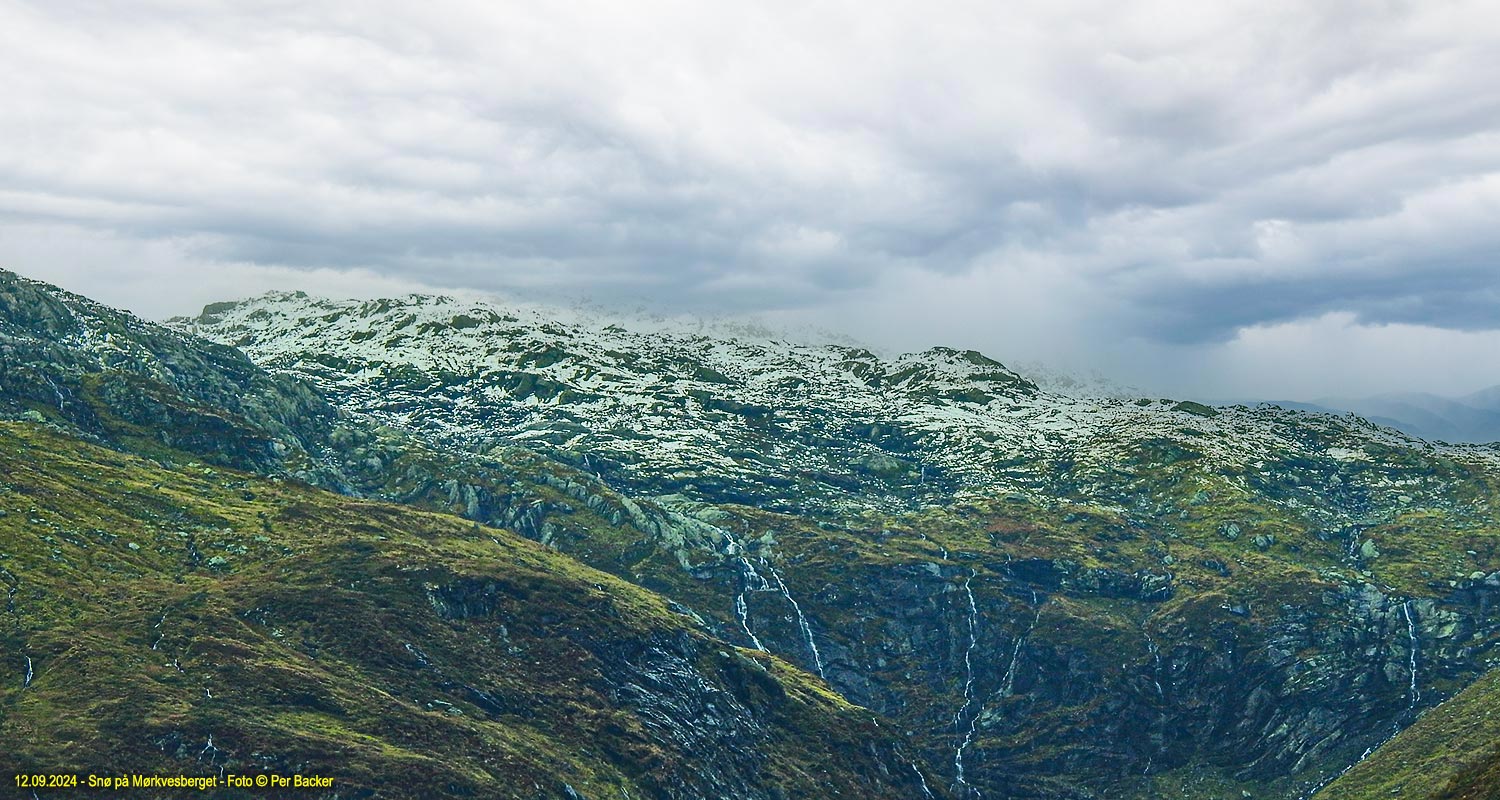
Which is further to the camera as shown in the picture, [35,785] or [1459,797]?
[1459,797]

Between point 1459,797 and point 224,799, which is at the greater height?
point 1459,797

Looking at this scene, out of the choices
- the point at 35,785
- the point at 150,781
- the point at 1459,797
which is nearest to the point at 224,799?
the point at 150,781

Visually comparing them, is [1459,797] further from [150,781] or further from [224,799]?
[150,781]

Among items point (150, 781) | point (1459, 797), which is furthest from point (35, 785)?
point (1459, 797)

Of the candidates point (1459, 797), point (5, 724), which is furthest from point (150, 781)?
point (1459, 797)

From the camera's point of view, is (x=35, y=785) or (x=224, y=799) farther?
(x=224, y=799)

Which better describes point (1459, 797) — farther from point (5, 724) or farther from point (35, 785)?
point (5, 724)

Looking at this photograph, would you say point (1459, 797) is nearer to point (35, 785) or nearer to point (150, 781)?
point (150, 781)
